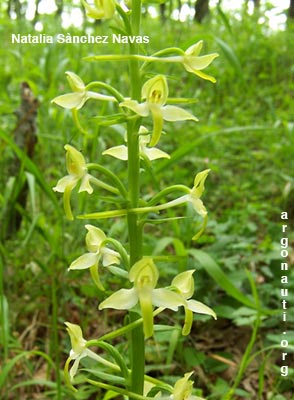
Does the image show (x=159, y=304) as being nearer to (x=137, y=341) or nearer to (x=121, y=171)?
(x=137, y=341)

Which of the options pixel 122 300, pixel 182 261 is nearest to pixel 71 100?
pixel 122 300

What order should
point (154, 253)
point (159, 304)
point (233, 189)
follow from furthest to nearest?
point (233, 189) → point (154, 253) → point (159, 304)

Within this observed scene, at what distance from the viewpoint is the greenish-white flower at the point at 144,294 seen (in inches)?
35.2

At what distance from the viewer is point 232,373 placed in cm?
175

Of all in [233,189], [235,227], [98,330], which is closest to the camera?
[98,330]

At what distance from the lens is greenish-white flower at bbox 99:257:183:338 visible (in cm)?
90

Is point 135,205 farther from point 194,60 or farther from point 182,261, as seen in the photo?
point 182,261

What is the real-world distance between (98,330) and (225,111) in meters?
2.17

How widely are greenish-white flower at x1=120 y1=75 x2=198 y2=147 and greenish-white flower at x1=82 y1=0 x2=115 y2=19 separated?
129 mm

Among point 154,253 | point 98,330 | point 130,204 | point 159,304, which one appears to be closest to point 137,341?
point 159,304

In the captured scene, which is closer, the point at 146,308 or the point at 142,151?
the point at 146,308

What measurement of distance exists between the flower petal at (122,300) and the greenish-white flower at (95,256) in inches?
3.6

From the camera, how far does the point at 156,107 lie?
0.94 meters

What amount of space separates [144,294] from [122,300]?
35 millimetres
